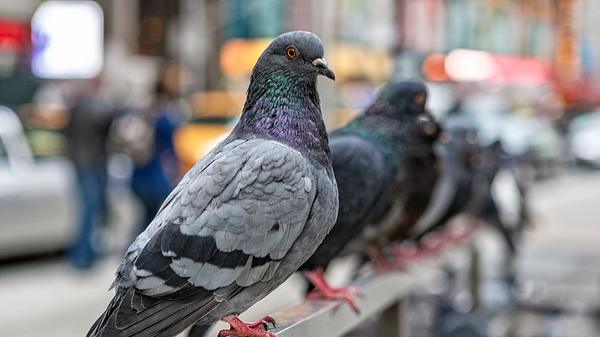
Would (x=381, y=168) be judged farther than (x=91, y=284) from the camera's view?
No

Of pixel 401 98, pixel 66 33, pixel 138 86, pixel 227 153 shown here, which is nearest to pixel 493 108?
pixel 138 86

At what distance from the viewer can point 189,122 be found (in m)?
14.3

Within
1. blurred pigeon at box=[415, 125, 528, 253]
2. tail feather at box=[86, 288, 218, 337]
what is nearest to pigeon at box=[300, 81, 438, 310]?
blurred pigeon at box=[415, 125, 528, 253]

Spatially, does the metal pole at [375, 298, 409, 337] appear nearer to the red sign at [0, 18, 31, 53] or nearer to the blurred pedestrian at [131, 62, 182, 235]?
the blurred pedestrian at [131, 62, 182, 235]

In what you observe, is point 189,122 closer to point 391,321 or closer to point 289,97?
point 391,321

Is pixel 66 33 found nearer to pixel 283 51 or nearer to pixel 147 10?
pixel 147 10

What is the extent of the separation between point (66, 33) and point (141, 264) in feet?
54.0

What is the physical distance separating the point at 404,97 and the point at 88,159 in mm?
5989

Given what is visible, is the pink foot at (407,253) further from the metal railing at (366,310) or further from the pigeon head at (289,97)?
the pigeon head at (289,97)

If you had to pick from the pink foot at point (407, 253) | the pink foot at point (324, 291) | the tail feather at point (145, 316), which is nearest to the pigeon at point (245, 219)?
the tail feather at point (145, 316)

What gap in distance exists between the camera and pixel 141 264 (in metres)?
2.29

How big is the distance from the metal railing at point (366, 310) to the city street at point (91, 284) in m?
0.53

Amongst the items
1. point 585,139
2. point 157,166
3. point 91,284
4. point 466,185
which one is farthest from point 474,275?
point 585,139

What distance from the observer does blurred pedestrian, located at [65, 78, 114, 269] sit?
915cm
